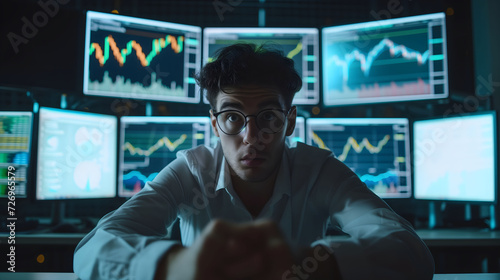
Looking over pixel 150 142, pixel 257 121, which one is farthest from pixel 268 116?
pixel 150 142

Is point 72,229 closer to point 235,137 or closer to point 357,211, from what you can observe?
point 235,137

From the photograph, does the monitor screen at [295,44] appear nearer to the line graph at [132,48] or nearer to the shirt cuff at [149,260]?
the line graph at [132,48]

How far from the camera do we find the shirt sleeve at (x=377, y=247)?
1.93 feet

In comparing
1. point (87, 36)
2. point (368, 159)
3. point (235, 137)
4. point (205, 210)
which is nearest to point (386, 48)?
point (368, 159)

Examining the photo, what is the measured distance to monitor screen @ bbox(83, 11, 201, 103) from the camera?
1.50 m

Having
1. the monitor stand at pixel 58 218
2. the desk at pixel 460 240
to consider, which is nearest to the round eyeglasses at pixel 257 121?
the desk at pixel 460 240

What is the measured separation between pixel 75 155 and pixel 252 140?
86cm

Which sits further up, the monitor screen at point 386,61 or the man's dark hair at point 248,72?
the monitor screen at point 386,61

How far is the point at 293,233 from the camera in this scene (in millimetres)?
1036

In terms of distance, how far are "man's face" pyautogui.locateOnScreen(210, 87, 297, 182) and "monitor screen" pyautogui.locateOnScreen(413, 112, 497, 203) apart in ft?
2.93

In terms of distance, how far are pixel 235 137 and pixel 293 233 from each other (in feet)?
1.16

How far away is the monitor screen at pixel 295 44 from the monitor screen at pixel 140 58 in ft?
0.24

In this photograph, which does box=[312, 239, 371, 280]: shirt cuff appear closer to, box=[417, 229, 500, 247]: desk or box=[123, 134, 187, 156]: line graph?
box=[417, 229, 500, 247]: desk

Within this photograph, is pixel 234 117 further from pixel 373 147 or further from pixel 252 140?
pixel 373 147
